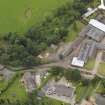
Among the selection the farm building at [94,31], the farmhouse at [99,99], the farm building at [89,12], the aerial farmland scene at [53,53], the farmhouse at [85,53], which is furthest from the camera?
the farm building at [89,12]

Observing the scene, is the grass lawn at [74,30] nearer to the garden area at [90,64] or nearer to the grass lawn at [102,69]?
the garden area at [90,64]

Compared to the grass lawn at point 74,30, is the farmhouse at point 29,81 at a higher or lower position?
lower

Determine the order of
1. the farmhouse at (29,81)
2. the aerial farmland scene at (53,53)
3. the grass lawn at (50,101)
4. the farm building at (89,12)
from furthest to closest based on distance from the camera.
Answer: the farm building at (89,12)
the farmhouse at (29,81)
the aerial farmland scene at (53,53)
the grass lawn at (50,101)

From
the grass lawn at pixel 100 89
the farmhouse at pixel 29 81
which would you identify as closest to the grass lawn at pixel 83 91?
the grass lawn at pixel 100 89

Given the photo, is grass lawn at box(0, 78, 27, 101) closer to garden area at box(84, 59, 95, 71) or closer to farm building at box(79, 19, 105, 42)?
garden area at box(84, 59, 95, 71)

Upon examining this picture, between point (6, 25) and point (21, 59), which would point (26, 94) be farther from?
point (6, 25)

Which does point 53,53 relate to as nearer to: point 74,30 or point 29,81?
point 74,30

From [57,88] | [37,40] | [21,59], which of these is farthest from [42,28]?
[57,88]

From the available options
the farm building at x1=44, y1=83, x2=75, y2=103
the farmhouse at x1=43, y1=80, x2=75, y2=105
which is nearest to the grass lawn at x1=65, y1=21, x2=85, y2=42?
the farmhouse at x1=43, y1=80, x2=75, y2=105
